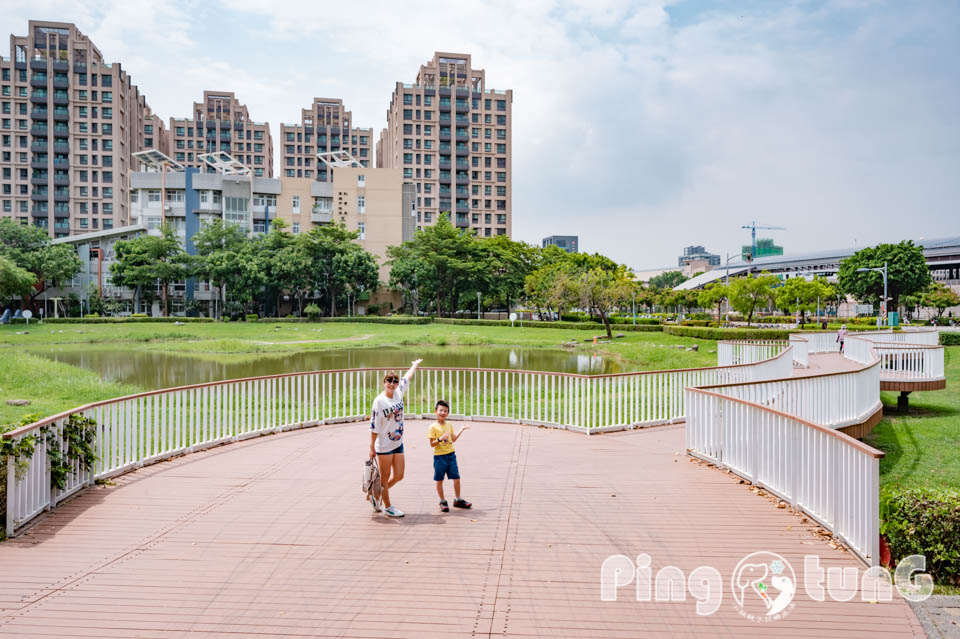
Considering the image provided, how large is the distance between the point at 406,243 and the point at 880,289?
50923 millimetres

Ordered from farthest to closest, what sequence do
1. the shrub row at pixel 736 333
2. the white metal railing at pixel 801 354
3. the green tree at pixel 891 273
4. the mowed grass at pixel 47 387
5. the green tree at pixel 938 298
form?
the green tree at pixel 891 273, the green tree at pixel 938 298, the shrub row at pixel 736 333, the white metal railing at pixel 801 354, the mowed grass at pixel 47 387

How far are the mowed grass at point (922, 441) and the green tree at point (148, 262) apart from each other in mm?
67015

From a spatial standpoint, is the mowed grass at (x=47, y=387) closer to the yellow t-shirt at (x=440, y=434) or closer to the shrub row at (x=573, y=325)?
the yellow t-shirt at (x=440, y=434)

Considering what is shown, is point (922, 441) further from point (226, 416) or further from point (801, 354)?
point (226, 416)

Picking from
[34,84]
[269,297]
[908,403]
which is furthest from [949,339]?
[34,84]

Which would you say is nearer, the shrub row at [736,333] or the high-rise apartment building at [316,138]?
the shrub row at [736,333]

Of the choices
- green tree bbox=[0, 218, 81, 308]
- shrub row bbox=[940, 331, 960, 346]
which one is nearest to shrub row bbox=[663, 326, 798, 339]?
shrub row bbox=[940, 331, 960, 346]

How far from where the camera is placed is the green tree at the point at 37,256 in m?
63.8

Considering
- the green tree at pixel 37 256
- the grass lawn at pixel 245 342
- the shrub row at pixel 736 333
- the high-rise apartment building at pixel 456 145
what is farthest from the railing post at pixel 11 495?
the high-rise apartment building at pixel 456 145

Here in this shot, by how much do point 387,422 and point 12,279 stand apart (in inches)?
2508

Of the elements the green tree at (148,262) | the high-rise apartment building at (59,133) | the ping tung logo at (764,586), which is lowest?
the ping tung logo at (764,586)

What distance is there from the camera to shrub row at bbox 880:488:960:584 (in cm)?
585

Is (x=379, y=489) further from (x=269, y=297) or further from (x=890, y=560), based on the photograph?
(x=269, y=297)

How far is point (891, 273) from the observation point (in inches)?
2406
